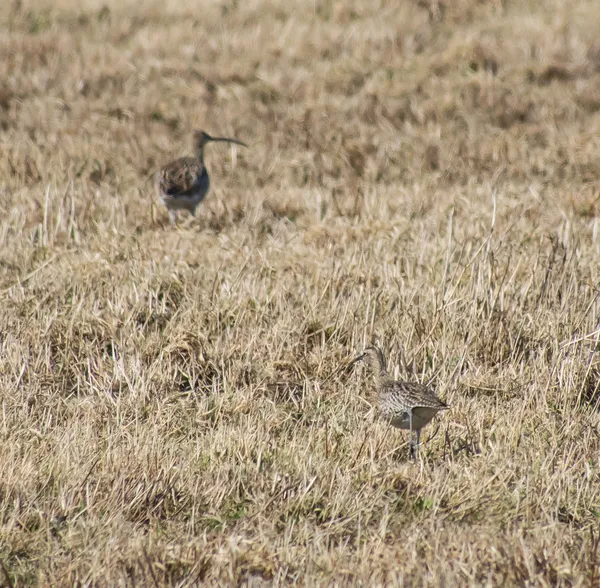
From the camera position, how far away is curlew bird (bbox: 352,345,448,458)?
4.75m

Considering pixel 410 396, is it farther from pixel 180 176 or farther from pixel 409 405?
pixel 180 176

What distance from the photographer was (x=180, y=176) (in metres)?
8.98

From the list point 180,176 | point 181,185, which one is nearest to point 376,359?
point 181,185

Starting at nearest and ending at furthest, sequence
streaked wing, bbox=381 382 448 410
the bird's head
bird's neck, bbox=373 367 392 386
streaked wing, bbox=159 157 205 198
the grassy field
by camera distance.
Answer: the grassy field, streaked wing, bbox=381 382 448 410, bird's neck, bbox=373 367 392 386, the bird's head, streaked wing, bbox=159 157 205 198

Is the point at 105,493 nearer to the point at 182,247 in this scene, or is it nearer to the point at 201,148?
the point at 182,247

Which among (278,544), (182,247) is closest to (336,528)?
(278,544)

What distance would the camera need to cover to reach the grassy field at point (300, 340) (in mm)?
3945

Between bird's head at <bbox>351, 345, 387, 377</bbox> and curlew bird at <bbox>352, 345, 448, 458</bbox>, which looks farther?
bird's head at <bbox>351, 345, 387, 377</bbox>

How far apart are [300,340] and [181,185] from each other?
10.3 feet

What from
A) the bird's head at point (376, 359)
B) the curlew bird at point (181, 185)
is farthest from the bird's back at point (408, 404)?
the curlew bird at point (181, 185)

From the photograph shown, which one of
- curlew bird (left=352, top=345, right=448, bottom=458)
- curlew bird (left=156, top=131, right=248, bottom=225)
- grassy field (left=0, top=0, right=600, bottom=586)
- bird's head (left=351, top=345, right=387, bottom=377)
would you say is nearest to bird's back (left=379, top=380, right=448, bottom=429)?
curlew bird (left=352, top=345, right=448, bottom=458)

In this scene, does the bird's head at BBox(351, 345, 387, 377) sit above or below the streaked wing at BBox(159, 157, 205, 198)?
above

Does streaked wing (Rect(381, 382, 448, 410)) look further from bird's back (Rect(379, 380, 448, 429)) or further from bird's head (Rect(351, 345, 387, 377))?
bird's head (Rect(351, 345, 387, 377))

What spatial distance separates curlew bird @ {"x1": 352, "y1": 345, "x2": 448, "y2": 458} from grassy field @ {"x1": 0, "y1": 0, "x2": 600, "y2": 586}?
0.47ft
